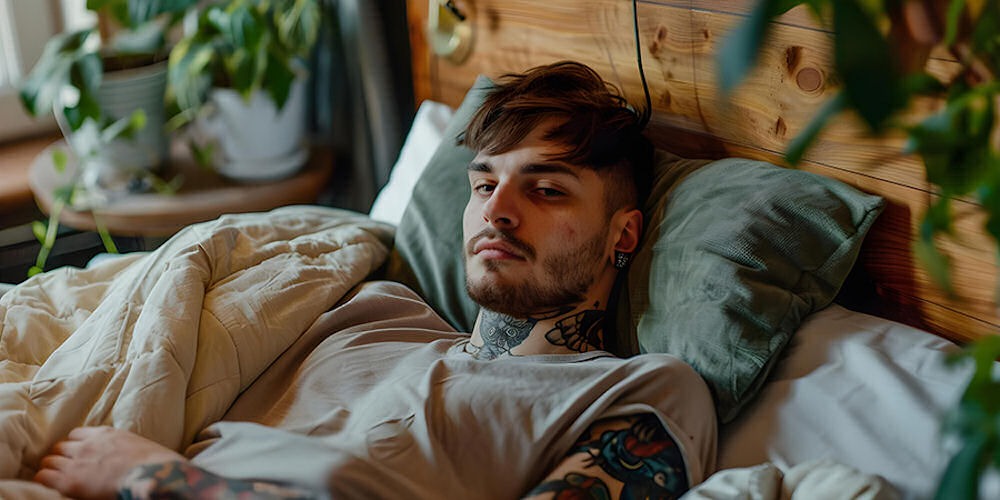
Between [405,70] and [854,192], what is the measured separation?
1164 millimetres

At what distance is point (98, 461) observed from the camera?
1.09m

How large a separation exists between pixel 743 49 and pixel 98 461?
2.90 feet

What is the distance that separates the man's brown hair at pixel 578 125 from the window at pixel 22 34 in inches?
59.4

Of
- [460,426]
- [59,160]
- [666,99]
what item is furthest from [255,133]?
[460,426]

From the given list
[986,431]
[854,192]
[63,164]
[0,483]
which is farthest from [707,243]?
[63,164]

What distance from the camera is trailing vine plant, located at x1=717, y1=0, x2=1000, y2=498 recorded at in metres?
0.51

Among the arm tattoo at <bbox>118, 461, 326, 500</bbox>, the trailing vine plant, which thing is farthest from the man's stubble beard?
→ the trailing vine plant

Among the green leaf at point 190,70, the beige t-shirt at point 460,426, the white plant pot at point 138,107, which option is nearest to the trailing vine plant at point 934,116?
the beige t-shirt at point 460,426

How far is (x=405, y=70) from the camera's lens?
212 cm

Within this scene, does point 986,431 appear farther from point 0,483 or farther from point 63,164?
point 63,164

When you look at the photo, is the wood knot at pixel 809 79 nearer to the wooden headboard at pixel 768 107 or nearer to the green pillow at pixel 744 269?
the wooden headboard at pixel 768 107

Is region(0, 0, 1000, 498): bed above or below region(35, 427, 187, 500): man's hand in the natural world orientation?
above

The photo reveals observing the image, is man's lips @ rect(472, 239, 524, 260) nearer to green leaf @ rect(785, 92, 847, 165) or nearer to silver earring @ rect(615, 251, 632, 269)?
silver earring @ rect(615, 251, 632, 269)

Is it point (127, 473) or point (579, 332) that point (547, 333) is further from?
point (127, 473)
